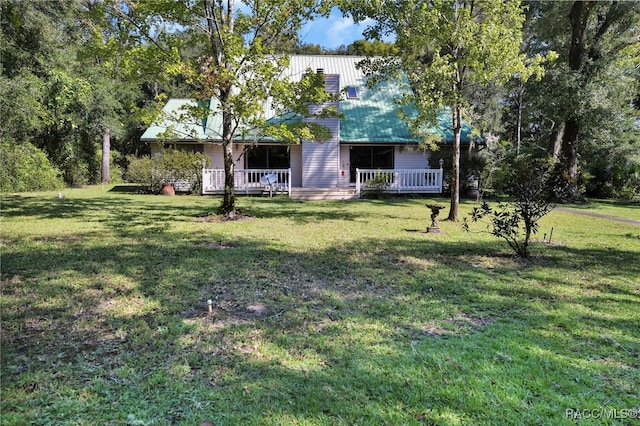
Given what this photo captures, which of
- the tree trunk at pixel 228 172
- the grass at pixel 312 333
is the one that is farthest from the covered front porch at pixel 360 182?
the grass at pixel 312 333

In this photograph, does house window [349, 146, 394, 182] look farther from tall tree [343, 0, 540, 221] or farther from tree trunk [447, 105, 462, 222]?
tree trunk [447, 105, 462, 222]

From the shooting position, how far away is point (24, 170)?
62.5 feet

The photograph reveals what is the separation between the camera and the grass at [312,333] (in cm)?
256

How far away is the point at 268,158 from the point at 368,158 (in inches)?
209

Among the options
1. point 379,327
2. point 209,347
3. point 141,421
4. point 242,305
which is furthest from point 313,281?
point 141,421

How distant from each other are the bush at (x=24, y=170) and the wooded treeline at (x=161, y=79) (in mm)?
48

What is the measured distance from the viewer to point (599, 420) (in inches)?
96.6

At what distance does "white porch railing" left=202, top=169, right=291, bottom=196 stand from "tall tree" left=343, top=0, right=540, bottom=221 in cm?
909

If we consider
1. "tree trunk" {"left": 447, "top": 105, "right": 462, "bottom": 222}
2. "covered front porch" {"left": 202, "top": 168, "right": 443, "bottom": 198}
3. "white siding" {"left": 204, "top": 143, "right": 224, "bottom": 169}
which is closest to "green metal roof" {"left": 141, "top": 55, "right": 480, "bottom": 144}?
"white siding" {"left": 204, "top": 143, "right": 224, "bottom": 169}

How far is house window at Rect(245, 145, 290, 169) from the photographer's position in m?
20.6

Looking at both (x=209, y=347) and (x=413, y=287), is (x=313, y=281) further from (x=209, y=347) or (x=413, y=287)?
(x=209, y=347)

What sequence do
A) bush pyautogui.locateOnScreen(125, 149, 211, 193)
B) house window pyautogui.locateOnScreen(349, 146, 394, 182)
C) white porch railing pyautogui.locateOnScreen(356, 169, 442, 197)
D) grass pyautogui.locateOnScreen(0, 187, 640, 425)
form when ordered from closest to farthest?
grass pyautogui.locateOnScreen(0, 187, 640, 425) → bush pyautogui.locateOnScreen(125, 149, 211, 193) → white porch railing pyautogui.locateOnScreen(356, 169, 442, 197) → house window pyautogui.locateOnScreen(349, 146, 394, 182)

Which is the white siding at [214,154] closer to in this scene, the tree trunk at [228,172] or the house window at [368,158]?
the house window at [368,158]

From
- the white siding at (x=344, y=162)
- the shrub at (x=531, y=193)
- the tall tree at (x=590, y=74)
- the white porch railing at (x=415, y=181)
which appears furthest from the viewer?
the white siding at (x=344, y=162)
